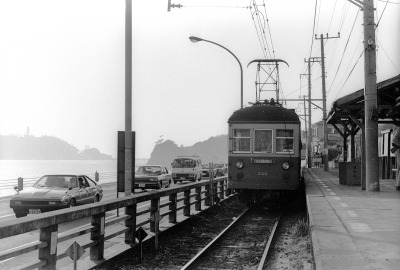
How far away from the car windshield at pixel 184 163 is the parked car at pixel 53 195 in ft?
76.0

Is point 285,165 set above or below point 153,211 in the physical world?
above

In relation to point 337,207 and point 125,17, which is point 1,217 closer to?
point 125,17

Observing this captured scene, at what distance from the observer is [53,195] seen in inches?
542

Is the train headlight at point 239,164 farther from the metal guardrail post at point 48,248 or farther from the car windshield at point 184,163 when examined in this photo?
the car windshield at point 184,163

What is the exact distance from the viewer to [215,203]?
19.2m

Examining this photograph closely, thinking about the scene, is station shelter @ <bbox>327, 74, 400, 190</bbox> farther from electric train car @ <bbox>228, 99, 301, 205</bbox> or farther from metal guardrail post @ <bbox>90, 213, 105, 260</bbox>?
metal guardrail post @ <bbox>90, 213, 105, 260</bbox>

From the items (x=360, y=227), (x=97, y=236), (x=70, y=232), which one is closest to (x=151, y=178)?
(x=360, y=227)

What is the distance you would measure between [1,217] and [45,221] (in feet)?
32.0

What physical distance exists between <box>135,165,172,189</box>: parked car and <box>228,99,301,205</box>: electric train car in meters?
12.4

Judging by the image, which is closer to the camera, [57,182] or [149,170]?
[57,182]

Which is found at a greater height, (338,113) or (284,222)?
(338,113)

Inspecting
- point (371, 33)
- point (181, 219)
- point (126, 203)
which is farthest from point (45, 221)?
point (371, 33)

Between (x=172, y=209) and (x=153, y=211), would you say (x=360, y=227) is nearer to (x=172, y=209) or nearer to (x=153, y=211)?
(x=153, y=211)

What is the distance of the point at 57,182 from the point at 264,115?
7081 millimetres
